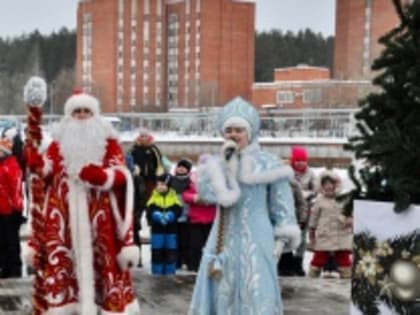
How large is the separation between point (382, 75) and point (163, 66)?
87.8 meters

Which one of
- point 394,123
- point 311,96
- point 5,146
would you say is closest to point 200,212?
point 5,146

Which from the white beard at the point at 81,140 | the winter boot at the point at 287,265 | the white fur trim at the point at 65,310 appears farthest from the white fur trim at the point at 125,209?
the winter boot at the point at 287,265

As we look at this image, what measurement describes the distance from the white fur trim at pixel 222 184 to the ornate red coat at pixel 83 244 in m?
0.89

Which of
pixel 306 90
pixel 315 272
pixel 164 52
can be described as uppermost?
pixel 164 52

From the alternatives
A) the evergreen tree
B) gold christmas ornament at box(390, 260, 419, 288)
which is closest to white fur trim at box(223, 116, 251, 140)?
the evergreen tree

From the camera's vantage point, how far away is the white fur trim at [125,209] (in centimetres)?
589

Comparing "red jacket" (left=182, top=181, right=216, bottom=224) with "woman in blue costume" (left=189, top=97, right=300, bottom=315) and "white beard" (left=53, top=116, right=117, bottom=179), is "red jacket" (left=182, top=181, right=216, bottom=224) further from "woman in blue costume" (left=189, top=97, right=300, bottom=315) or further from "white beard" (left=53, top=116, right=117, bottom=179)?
"woman in blue costume" (left=189, top=97, right=300, bottom=315)

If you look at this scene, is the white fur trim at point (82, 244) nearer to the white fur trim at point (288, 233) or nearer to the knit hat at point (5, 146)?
the white fur trim at point (288, 233)

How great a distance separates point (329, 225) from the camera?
8.54 metres

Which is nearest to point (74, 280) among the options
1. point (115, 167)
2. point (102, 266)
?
point (102, 266)

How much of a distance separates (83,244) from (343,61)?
82.9 metres

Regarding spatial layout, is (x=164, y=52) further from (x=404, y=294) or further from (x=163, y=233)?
(x=404, y=294)

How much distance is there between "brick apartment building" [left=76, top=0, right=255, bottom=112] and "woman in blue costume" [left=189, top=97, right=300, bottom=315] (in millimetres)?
79772

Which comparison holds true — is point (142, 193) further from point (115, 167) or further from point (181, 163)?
point (115, 167)
